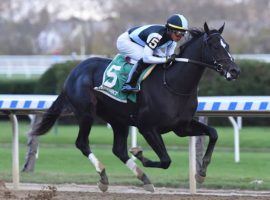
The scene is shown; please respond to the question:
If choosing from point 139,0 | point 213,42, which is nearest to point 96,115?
point 213,42

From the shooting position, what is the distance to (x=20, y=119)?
25344 millimetres

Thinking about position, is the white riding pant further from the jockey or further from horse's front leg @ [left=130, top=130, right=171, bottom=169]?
horse's front leg @ [left=130, top=130, right=171, bottom=169]

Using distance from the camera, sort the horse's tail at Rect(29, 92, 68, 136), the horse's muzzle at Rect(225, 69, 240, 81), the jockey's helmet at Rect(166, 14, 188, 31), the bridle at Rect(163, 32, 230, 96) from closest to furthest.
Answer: the horse's muzzle at Rect(225, 69, 240, 81), the bridle at Rect(163, 32, 230, 96), the jockey's helmet at Rect(166, 14, 188, 31), the horse's tail at Rect(29, 92, 68, 136)

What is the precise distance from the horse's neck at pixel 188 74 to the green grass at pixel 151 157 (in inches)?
74.8

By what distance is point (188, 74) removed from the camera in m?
8.05


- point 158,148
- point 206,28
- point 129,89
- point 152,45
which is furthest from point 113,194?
point 206,28

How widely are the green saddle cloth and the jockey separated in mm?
92

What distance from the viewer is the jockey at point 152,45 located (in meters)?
8.12

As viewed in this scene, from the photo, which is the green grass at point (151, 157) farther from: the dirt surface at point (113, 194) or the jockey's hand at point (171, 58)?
the jockey's hand at point (171, 58)

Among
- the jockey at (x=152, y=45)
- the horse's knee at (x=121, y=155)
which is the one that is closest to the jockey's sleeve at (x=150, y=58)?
the jockey at (x=152, y=45)

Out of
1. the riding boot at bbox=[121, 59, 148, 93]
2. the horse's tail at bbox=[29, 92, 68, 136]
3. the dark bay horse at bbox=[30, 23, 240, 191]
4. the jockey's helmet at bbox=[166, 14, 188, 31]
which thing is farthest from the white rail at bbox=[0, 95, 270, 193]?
the jockey's helmet at bbox=[166, 14, 188, 31]

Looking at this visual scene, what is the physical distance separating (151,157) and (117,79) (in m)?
5.61

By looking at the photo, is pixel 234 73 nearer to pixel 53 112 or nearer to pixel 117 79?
pixel 117 79

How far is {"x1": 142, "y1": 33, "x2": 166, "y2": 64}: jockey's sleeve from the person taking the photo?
8.11m
